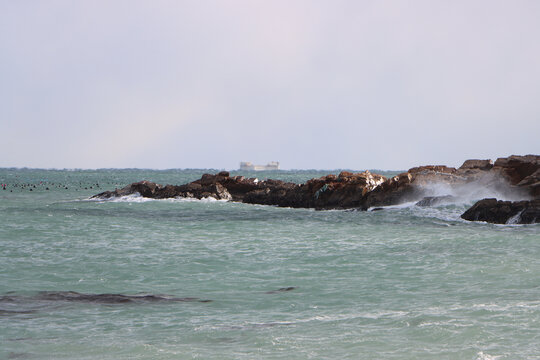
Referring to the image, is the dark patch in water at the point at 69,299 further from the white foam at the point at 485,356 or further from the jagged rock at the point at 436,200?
the jagged rock at the point at 436,200

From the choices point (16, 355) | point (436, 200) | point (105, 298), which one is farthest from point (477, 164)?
point (16, 355)

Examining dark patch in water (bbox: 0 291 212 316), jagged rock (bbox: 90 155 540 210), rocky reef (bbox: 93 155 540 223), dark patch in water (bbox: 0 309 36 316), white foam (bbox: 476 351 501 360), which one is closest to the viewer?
white foam (bbox: 476 351 501 360)

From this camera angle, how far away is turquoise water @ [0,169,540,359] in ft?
38.9

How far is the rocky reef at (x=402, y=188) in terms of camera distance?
132ft

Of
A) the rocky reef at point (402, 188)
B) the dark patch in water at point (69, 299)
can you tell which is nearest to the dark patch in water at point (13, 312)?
the dark patch in water at point (69, 299)

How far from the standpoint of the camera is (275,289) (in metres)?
17.3

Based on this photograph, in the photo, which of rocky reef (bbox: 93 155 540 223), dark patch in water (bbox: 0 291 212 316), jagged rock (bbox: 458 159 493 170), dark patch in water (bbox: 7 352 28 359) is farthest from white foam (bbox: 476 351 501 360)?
jagged rock (bbox: 458 159 493 170)

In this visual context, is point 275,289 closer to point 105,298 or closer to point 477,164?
point 105,298

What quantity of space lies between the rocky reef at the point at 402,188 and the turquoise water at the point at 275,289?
24.9 ft

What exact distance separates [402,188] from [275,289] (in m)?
29.1

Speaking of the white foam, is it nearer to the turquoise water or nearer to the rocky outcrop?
the turquoise water

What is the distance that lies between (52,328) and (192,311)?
2.95 m

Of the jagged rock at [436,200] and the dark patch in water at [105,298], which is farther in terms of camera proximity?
the jagged rock at [436,200]

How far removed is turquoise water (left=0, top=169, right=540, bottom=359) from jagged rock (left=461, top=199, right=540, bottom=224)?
1.63m
